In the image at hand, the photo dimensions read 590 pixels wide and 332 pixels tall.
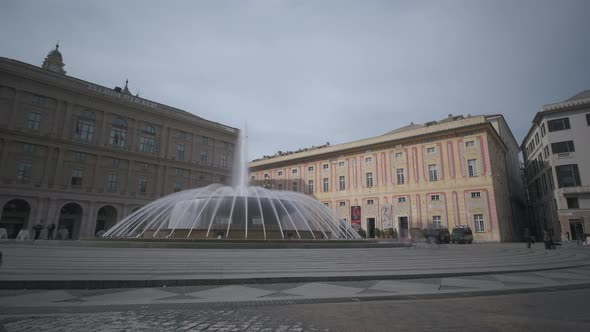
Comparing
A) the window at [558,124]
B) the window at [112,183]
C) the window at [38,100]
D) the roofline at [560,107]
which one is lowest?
the window at [112,183]

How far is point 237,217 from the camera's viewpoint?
14125 millimetres

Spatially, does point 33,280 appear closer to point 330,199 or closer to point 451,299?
point 451,299

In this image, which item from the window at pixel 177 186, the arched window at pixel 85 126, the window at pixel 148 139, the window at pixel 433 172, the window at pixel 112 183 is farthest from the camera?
the window at pixel 177 186

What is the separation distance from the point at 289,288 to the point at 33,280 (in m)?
4.12

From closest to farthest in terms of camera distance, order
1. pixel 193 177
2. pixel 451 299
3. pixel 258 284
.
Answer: pixel 451 299 < pixel 258 284 < pixel 193 177

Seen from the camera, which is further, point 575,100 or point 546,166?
point 546,166

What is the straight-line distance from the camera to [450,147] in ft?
111

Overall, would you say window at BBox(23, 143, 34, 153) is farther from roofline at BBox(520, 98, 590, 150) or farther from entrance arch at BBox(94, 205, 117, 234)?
roofline at BBox(520, 98, 590, 150)

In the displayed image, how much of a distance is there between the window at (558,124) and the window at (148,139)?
164 feet

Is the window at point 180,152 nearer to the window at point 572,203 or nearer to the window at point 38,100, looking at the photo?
the window at point 38,100

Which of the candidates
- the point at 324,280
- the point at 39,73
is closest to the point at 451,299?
the point at 324,280

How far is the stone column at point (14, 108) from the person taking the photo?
114 ft

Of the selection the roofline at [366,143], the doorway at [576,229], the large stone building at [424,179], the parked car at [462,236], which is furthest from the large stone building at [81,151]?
the doorway at [576,229]

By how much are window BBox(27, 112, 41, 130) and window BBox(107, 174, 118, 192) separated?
9.42 m
